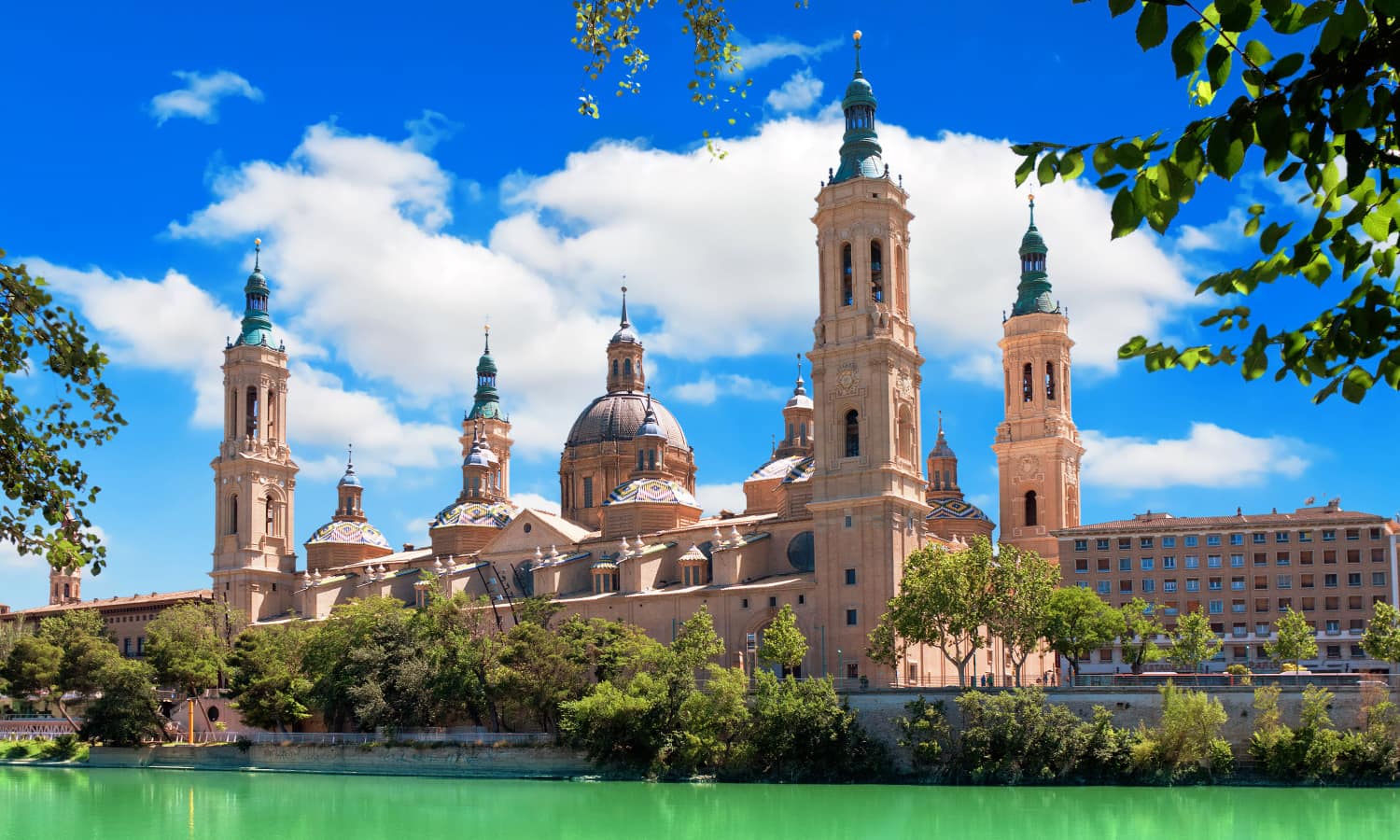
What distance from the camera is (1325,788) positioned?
50.7m

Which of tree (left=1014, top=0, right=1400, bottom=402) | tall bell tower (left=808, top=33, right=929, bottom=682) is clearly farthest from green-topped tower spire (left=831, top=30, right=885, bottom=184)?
tree (left=1014, top=0, right=1400, bottom=402)

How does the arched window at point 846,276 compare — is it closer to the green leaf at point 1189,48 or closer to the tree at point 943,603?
the tree at point 943,603

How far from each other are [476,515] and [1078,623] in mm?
40957

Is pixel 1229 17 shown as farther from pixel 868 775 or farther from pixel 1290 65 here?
pixel 868 775

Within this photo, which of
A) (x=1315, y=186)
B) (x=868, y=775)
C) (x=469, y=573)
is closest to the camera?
(x=1315, y=186)

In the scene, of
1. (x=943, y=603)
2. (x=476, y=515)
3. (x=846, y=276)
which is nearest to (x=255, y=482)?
(x=476, y=515)

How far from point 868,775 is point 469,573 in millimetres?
36465

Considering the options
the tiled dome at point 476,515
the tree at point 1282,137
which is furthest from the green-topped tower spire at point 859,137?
the tree at point 1282,137

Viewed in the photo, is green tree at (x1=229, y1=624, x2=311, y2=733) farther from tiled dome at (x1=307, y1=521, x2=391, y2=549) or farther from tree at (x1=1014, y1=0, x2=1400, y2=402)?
tree at (x1=1014, y1=0, x2=1400, y2=402)

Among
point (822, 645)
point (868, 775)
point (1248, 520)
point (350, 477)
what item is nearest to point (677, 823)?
point (868, 775)

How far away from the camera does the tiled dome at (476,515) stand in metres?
94.7

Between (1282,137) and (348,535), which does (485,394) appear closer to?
(348,535)

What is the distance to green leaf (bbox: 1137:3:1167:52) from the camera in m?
6.75

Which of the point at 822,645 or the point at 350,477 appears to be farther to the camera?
the point at 350,477
